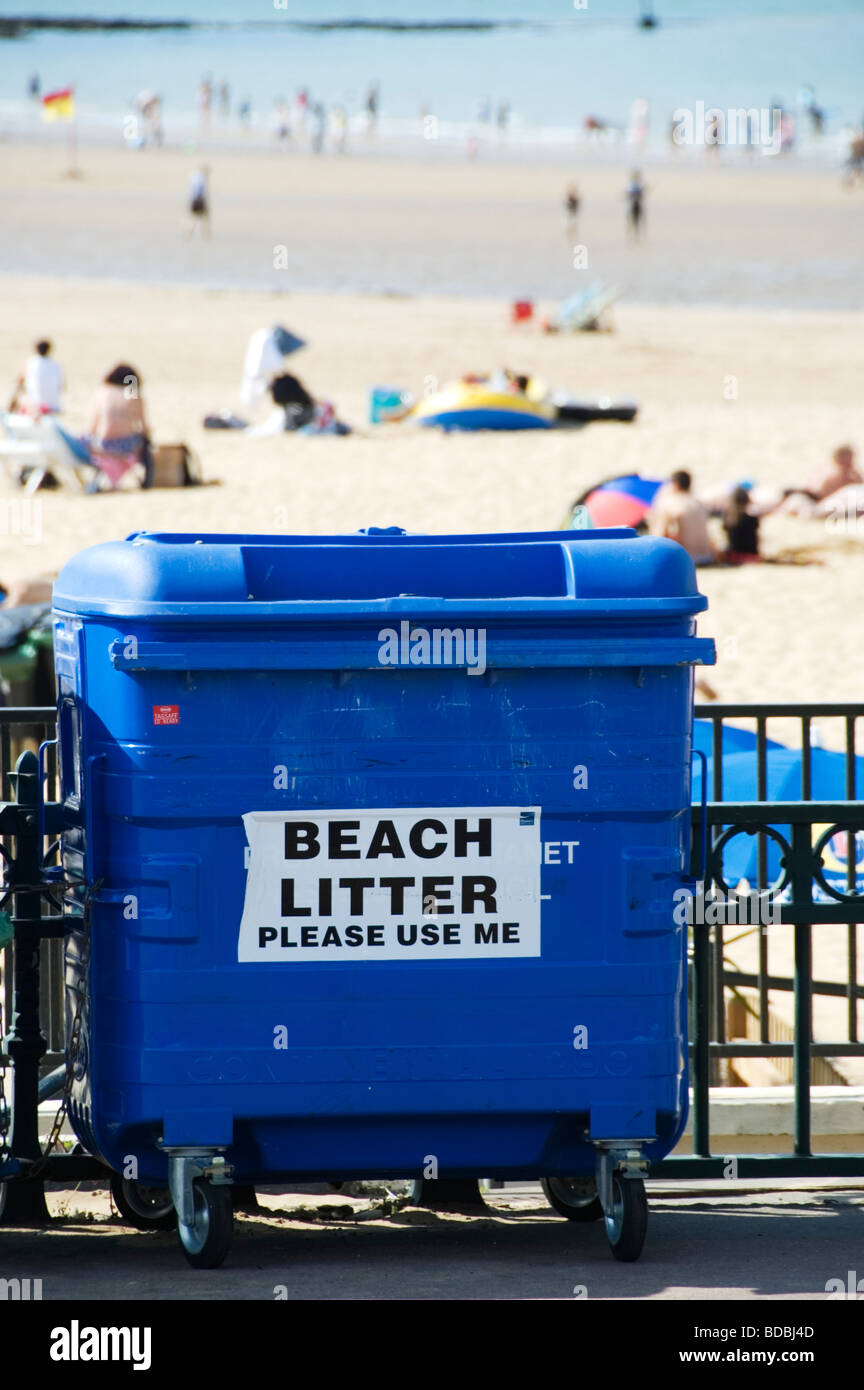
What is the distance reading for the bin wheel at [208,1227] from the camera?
390cm

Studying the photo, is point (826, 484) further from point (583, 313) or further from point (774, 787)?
point (583, 313)

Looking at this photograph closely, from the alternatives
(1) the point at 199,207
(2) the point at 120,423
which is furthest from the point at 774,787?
(1) the point at 199,207

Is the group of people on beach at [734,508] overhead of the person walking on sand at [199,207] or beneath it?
beneath

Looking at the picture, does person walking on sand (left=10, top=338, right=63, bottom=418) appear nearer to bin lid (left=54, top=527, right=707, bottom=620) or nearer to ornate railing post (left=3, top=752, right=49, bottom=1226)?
ornate railing post (left=3, top=752, right=49, bottom=1226)

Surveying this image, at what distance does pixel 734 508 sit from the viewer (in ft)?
50.7

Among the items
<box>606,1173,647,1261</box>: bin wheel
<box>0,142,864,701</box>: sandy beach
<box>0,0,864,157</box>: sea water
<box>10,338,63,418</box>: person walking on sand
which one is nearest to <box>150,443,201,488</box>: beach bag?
<box>0,142,864,701</box>: sandy beach

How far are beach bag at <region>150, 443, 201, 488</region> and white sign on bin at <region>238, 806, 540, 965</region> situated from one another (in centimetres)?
1435

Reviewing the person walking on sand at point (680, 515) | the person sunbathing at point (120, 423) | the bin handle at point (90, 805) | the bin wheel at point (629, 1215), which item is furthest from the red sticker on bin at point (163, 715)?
the person sunbathing at point (120, 423)

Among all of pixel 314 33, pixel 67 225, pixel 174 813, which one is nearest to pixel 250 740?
pixel 174 813
